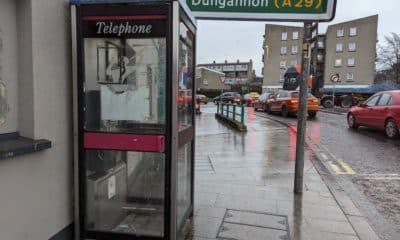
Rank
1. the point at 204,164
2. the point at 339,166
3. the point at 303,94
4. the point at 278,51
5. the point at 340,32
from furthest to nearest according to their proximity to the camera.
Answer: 1. the point at 278,51
2. the point at 340,32
3. the point at 339,166
4. the point at 204,164
5. the point at 303,94

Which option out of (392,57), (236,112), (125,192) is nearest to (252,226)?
(125,192)

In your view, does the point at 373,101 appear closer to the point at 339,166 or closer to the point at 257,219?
the point at 339,166

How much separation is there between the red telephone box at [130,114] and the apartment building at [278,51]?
60.3 metres

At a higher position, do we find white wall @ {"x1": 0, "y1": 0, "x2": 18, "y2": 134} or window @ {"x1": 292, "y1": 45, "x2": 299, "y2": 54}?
window @ {"x1": 292, "y1": 45, "x2": 299, "y2": 54}

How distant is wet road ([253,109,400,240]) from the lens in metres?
5.23

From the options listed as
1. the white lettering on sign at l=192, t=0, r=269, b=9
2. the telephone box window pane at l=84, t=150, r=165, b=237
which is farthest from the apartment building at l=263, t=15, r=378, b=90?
the telephone box window pane at l=84, t=150, r=165, b=237

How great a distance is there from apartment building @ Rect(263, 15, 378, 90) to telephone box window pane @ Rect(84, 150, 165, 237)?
51.8 m

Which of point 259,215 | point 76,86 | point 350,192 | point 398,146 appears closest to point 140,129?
point 76,86

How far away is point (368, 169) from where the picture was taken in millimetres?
8008

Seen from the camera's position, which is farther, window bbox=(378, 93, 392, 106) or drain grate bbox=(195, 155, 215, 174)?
window bbox=(378, 93, 392, 106)

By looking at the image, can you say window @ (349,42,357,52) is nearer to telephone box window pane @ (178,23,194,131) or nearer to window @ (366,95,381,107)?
window @ (366,95,381,107)

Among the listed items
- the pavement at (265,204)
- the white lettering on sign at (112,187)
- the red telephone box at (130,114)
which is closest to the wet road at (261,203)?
the pavement at (265,204)

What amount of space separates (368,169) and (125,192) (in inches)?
225

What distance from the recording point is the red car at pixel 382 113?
12109 millimetres
